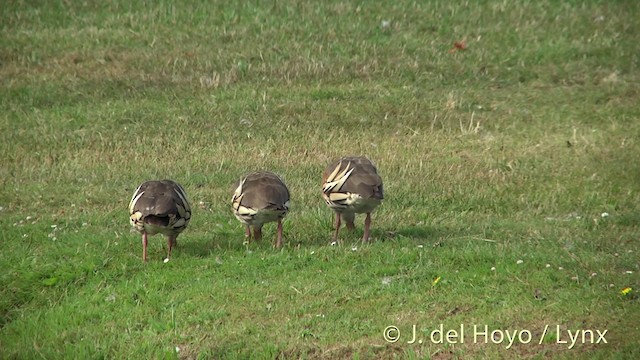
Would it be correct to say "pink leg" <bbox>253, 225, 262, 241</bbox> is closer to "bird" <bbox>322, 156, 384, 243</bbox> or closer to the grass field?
the grass field

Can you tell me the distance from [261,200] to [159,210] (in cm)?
98

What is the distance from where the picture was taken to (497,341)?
8273mm

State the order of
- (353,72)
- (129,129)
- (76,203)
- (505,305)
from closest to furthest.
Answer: (505,305) → (76,203) → (129,129) → (353,72)

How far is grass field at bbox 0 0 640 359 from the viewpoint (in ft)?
28.8

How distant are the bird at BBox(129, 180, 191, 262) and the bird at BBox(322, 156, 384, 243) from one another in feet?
4.74

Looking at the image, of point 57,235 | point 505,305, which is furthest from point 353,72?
point 505,305

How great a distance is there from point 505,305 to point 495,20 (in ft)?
37.0

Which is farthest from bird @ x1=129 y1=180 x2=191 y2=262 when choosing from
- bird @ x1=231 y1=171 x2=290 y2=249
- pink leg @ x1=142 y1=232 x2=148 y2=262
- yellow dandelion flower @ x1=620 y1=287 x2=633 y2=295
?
yellow dandelion flower @ x1=620 y1=287 x2=633 y2=295

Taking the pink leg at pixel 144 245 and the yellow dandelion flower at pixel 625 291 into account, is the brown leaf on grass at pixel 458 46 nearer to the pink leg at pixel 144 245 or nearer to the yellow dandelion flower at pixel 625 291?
the pink leg at pixel 144 245

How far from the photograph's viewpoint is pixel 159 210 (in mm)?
9805

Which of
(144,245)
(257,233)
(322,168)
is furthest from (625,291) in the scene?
(322,168)

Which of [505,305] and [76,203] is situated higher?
[505,305]

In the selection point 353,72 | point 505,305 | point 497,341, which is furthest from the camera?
point 353,72

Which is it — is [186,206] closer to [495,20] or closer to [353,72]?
[353,72]
